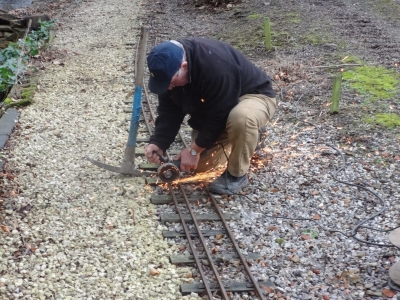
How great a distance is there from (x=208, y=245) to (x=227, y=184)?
90cm

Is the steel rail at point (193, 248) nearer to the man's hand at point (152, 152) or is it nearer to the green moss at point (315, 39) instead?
the man's hand at point (152, 152)

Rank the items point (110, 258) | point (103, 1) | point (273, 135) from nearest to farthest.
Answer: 1. point (110, 258)
2. point (273, 135)
3. point (103, 1)

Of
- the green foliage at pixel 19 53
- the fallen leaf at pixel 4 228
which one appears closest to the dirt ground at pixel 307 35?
the green foliage at pixel 19 53

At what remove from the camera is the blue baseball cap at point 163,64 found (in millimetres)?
4184

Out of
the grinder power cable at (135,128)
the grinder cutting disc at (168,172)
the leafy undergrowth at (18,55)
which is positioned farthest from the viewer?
the leafy undergrowth at (18,55)

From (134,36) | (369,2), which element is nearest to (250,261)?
(134,36)

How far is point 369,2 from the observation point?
47.4 feet

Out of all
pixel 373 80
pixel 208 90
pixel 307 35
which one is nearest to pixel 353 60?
pixel 373 80

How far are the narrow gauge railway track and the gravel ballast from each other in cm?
14

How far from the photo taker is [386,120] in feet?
22.5

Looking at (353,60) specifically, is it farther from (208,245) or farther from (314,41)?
(208,245)

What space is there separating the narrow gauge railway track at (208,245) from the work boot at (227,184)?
0.11 metres

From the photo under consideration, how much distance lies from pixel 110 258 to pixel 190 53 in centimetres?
194

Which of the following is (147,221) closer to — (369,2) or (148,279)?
(148,279)
